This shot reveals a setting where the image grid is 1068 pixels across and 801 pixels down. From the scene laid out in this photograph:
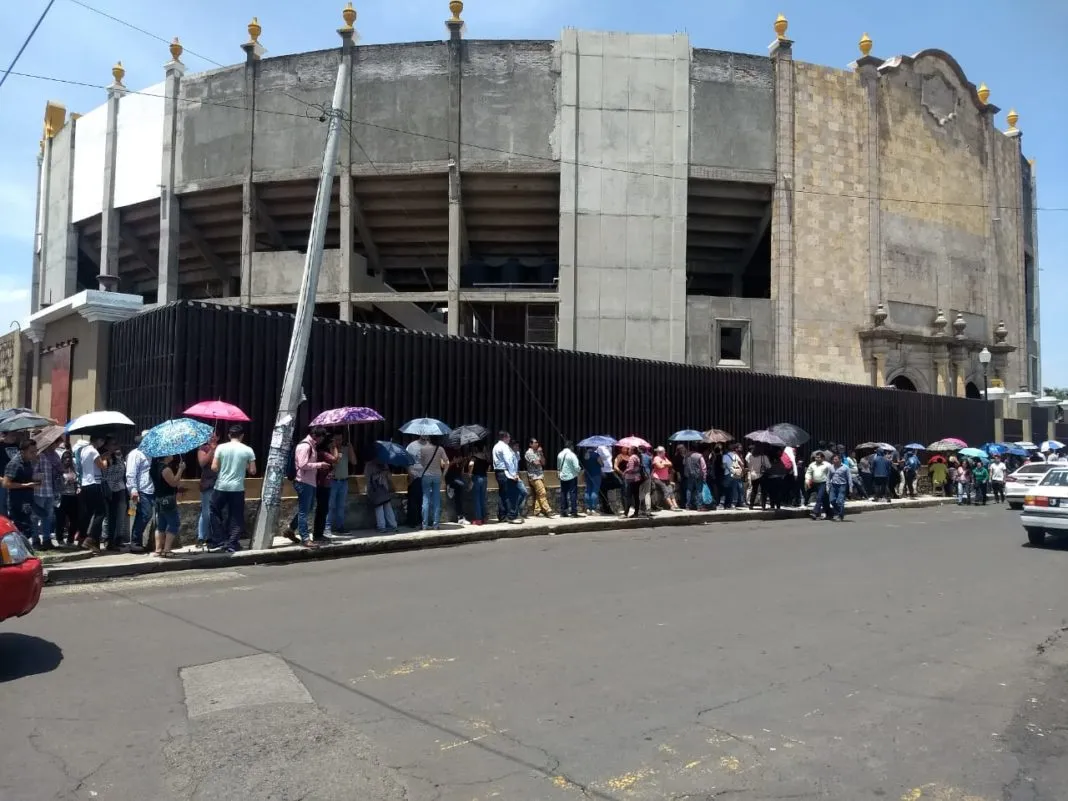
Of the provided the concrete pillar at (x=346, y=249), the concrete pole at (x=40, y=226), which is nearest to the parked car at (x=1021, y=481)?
the concrete pillar at (x=346, y=249)

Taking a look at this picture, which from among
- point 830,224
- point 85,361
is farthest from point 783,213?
point 85,361

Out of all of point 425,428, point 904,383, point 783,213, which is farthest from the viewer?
point 904,383

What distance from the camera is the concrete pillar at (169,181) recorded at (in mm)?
29538

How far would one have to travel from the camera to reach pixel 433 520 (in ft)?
46.2

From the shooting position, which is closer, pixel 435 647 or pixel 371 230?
pixel 435 647

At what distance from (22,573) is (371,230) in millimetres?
25647

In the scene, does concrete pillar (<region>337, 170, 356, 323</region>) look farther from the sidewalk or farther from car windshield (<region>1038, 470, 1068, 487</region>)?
car windshield (<region>1038, 470, 1068, 487</region>)

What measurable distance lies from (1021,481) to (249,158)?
26908 millimetres

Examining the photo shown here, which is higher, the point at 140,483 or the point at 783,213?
the point at 783,213

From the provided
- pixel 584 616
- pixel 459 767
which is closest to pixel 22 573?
pixel 459 767

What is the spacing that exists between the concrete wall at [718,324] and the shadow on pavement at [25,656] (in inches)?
953

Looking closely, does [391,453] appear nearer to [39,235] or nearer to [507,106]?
[507,106]

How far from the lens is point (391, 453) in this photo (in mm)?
13273

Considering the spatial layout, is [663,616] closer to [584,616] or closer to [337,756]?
[584,616]
